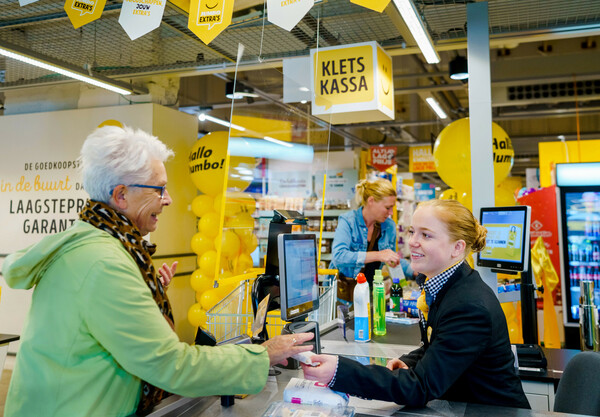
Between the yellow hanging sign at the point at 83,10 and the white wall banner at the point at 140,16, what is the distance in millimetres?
163

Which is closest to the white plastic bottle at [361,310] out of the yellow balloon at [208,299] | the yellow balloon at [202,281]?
the yellow balloon at [208,299]

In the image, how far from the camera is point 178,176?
6.86 m

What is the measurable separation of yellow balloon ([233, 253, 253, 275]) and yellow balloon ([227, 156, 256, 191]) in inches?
51.1

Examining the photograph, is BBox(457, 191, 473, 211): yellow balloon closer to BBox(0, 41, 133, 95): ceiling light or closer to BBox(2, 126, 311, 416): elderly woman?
BBox(0, 41, 133, 95): ceiling light

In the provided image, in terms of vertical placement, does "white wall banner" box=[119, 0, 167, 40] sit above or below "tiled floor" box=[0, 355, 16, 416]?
above

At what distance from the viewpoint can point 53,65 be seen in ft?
17.9

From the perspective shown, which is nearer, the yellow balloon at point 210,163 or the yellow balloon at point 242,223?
the yellow balloon at point 242,223

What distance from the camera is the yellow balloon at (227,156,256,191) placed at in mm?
3937

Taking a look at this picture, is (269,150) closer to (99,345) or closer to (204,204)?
(204,204)

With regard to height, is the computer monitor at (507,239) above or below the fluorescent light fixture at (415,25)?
below

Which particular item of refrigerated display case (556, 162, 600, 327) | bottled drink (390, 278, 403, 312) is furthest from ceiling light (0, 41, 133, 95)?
refrigerated display case (556, 162, 600, 327)

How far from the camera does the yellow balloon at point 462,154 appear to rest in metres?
6.28

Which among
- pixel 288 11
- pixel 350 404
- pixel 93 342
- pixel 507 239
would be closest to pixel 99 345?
pixel 93 342

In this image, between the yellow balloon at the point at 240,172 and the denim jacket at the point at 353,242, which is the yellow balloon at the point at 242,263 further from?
the yellow balloon at the point at 240,172
